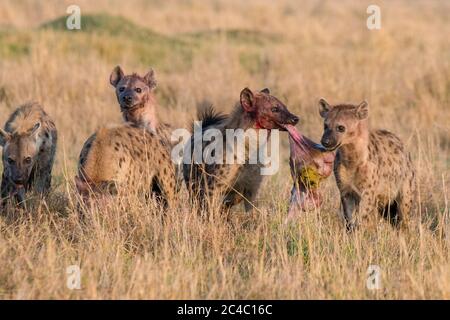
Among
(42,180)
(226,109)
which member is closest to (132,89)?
(42,180)

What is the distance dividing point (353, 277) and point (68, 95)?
7.83 m

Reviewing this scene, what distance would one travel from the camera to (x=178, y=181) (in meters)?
8.19

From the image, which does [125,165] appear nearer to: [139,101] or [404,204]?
[139,101]

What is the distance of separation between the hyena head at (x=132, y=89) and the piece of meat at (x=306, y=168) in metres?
1.94

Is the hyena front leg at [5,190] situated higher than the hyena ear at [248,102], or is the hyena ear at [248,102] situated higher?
the hyena ear at [248,102]

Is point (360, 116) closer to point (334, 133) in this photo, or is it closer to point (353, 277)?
point (334, 133)

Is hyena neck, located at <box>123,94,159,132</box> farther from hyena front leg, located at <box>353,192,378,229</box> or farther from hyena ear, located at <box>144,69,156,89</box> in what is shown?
hyena front leg, located at <box>353,192,378,229</box>

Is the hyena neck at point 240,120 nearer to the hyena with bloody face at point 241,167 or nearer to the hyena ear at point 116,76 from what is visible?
the hyena with bloody face at point 241,167

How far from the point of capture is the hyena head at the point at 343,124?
24.5 ft

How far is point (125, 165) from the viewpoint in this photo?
7.38m

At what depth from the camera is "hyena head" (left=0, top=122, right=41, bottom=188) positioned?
7.85 metres

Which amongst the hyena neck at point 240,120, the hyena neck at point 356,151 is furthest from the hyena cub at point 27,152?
the hyena neck at point 356,151

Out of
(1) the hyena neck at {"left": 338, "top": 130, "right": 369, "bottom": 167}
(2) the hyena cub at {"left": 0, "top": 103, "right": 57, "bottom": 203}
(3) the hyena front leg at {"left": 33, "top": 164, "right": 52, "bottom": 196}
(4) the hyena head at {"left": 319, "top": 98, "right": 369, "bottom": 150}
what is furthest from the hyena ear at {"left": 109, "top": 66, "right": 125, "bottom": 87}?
(1) the hyena neck at {"left": 338, "top": 130, "right": 369, "bottom": 167}
